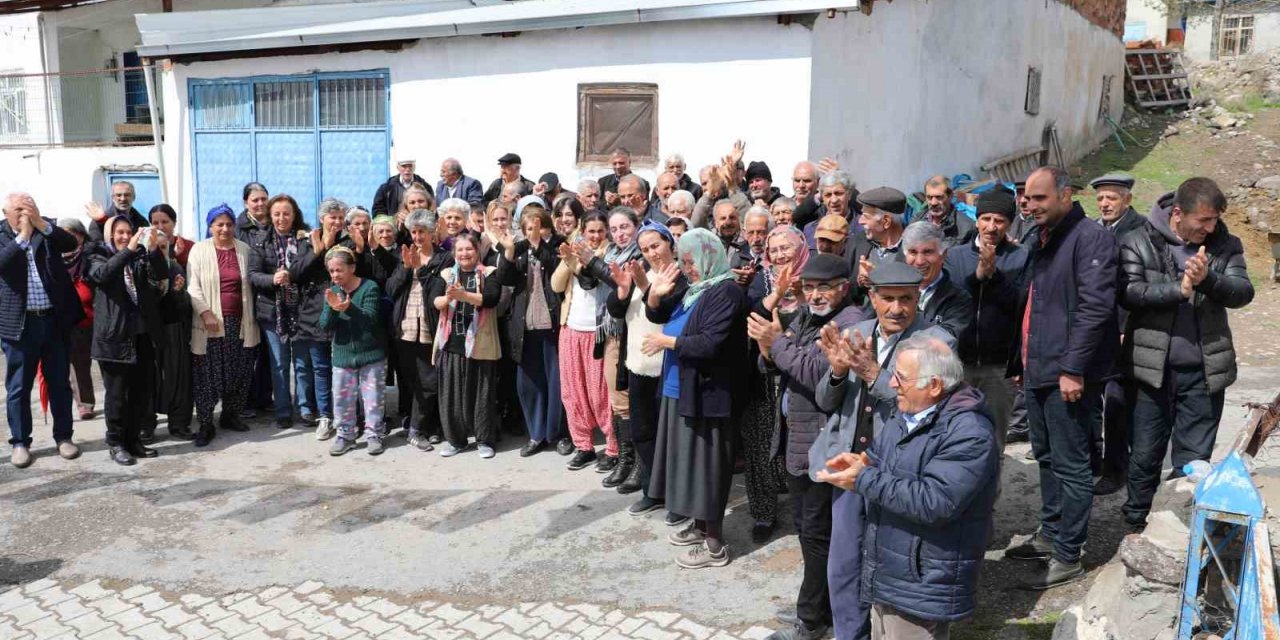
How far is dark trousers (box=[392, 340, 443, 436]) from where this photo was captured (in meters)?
7.25

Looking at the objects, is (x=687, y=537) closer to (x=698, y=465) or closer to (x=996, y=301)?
(x=698, y=465)

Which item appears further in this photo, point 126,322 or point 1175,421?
point 126,322

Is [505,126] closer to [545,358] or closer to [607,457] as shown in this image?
[545,358]

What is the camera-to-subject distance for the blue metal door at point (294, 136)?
11.7 meters

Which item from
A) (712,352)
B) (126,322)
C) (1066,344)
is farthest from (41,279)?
(1066,344)

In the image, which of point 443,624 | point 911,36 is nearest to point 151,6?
point 911,36

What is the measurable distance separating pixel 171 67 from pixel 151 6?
23.2 ft

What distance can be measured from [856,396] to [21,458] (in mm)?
5957

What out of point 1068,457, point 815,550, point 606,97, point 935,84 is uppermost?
point 935,84

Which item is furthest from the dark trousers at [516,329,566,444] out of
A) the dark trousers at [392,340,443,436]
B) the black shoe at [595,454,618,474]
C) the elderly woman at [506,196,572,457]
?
the dark trousers at [392,340,443,436]

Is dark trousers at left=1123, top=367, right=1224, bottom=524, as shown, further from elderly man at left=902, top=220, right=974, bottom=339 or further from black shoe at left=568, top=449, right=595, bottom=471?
black shoe at left=568, top=449, right=595, bottom=471

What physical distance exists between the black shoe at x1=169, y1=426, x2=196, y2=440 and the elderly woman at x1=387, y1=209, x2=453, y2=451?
1.72 m

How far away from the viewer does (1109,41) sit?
20.7m

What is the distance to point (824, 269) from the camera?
417 cm
